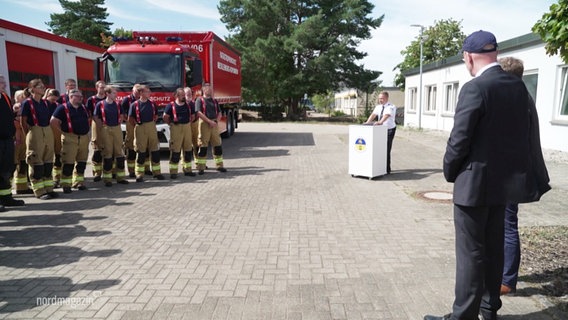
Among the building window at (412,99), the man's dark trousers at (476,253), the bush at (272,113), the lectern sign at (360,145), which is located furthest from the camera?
the bush at (272,113)

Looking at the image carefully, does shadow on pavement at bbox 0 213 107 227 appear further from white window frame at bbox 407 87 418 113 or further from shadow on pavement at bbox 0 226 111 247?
white window frame at bbox 407 87 418 113

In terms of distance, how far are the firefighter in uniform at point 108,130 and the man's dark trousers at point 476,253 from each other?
290 inches

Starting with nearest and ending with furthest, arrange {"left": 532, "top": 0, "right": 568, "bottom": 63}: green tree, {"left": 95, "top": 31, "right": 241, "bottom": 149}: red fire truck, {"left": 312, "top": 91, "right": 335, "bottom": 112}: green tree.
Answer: {"left": 532, "top": 0, "right": 568, "bottom": 63}: green tree < {"left": 95, "top": 31, "right": 241, "bottom": 149}: red fire truck < {"left": 312, "top": 91, "right": 335, "bottom": 112}: green tree

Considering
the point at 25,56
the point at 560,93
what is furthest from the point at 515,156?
the point at 25,56

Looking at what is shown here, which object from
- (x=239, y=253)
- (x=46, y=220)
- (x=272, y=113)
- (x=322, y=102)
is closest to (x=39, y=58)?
(x=46, y=220)

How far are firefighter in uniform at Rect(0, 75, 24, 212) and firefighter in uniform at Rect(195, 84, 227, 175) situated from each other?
12.8 feet

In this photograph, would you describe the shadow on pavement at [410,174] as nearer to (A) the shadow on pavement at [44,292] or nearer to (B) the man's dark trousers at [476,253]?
(B) the man's dark trousers at [476,253]

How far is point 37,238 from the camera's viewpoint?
5.28m

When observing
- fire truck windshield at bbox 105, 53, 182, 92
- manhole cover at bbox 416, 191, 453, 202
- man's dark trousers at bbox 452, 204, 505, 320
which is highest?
fire truck windshield at bbox 105, 53, 182, 92

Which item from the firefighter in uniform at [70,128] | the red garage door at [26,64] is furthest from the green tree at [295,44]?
the firefighter in uniform at [70,128]

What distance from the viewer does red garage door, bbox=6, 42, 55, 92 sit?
15.1m

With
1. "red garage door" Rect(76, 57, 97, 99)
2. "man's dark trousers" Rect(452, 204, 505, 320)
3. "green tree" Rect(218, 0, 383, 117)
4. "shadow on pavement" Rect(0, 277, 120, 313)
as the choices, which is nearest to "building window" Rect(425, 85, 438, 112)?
"green tree" Rect(218, 0, 383, 117)

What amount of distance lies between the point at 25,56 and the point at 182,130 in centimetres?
1049

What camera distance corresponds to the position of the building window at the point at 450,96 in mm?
20812
